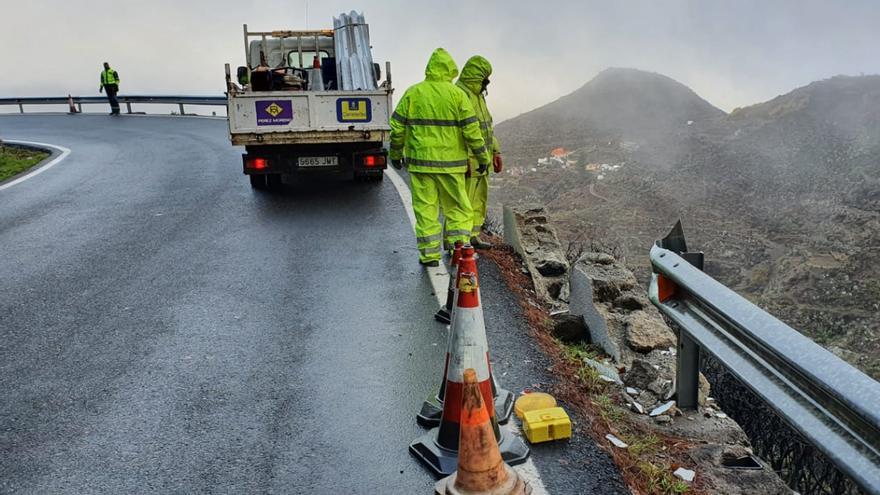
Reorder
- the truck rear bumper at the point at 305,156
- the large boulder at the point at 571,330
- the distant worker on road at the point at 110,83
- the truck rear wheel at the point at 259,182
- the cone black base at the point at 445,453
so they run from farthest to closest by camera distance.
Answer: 1. the distant worker on road at the point at 110,83
2. the truck rear wheel at the point at 259,182
3. the truck rear bumper at the point at 305,156
4. the large boulder at the point at 571,330
5. the cone black base at the point at 445,453

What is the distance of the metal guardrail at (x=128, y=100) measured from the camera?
90.1ft

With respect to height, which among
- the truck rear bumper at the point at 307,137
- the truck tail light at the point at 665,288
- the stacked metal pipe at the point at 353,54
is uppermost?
the stacked metal pipe at the point at 353,54

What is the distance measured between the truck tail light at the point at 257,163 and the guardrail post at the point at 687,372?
714 cm

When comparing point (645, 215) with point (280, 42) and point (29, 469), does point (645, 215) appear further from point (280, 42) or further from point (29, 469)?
point (29, 469)

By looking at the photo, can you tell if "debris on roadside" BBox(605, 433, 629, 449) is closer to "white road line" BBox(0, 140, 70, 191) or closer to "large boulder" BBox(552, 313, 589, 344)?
"large boulder" BBox(552, 313, 589, 344)

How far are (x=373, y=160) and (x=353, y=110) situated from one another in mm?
757

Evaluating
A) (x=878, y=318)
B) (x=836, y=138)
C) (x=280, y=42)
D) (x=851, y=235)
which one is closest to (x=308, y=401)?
(x=280, y=42)

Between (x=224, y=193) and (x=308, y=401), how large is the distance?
7.18m

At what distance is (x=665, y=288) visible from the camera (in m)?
4.05

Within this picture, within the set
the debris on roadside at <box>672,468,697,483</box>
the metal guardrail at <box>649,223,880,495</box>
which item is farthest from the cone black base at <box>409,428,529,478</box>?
the metal guardrail at <box>649,223,880,495</box>

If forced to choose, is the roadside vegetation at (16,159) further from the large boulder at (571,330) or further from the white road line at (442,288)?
the large boulder at (571,330)

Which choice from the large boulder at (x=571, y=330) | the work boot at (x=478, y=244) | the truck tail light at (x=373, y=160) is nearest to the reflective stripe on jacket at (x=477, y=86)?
the work boot at (x=478, y=244)

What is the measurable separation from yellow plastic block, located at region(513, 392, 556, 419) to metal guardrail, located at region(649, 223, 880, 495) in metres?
0.80

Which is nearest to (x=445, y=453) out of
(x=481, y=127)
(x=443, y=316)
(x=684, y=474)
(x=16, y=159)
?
(x=684, y=474)
